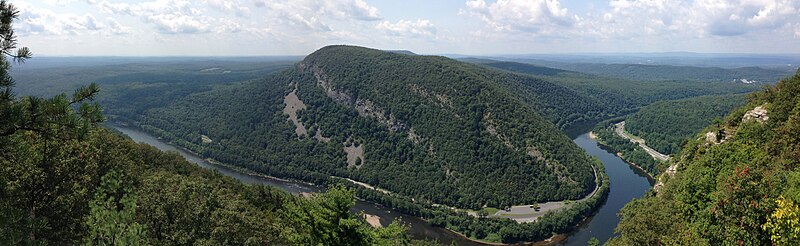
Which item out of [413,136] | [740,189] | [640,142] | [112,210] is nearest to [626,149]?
[640,142]

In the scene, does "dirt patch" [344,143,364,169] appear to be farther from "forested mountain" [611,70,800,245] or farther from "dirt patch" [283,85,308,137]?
"forested mountain" [611,70,800,245]

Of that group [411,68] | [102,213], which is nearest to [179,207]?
A: [102,213]

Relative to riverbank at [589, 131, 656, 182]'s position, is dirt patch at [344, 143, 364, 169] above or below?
above

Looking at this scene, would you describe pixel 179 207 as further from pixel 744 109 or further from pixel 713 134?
pixel 744 109

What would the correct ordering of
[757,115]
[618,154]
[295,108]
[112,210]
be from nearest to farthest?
1. [112,210]
2. [757,115]
3. [618,154]
4. [295,108]

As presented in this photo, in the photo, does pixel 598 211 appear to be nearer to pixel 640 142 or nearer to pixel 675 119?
pixel 640 142

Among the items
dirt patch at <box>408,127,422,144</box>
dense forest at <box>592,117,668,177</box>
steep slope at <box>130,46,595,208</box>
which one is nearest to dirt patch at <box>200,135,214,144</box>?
steep slope at <box>130,46,595,208</box>

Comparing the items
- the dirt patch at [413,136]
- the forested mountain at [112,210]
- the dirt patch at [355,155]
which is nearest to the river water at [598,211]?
the dirt patch at [355,155]
